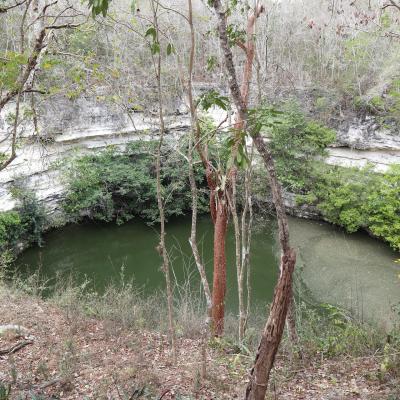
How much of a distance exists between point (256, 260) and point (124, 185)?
4.13m

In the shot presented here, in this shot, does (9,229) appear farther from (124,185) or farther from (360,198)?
(360,198)

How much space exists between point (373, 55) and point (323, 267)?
6417 mm

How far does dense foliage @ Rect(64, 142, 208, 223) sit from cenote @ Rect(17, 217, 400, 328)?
43 cm

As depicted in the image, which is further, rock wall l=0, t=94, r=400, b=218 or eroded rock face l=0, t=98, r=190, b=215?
rock wall l=0, t=94, r=400, b=218

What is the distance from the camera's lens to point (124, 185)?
11.2 m

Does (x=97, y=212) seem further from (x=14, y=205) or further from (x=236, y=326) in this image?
(x=236, y=326)

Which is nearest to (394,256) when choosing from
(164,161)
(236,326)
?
(236,326)

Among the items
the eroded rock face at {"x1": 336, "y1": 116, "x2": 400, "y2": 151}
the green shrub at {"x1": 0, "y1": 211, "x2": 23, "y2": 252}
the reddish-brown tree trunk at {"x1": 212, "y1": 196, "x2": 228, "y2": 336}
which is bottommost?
the green shrub at {"x1": 0, "y1": 211, "x2": 23, "y2": 252}

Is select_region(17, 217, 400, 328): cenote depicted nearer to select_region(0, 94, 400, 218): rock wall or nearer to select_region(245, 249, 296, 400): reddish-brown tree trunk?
select_region(0, 94, 400, 218): rock wall

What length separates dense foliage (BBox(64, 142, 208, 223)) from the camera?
10.9 m

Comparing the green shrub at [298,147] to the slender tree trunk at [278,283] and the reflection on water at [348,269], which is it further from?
the slender tree trunk at [278,283]

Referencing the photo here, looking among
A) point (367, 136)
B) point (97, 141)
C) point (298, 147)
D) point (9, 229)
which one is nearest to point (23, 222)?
point (9, 229)

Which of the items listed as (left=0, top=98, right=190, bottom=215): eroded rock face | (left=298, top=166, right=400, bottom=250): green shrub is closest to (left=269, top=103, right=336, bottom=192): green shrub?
(left=298, top=166, right=400, bottom=250): green shrub

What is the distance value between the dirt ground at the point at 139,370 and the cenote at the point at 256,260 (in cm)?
256
